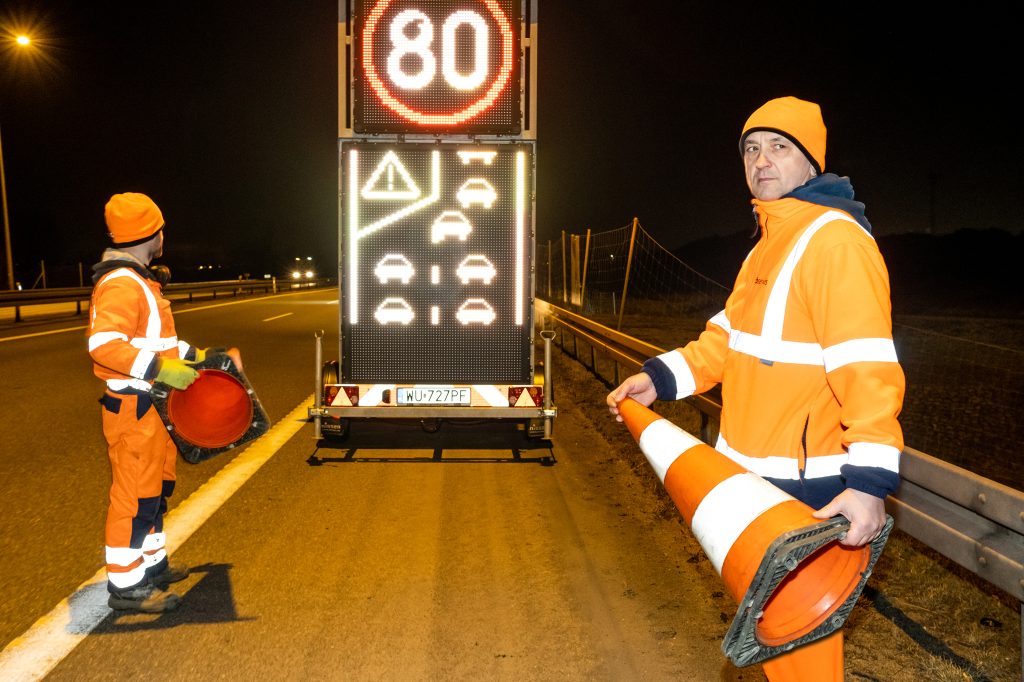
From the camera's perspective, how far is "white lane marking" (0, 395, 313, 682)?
3584mm

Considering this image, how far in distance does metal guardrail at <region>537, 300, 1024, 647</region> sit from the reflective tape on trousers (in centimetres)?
96

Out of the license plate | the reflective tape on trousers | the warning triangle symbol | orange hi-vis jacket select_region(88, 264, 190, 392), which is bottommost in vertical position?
the license plate

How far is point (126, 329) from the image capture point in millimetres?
4273

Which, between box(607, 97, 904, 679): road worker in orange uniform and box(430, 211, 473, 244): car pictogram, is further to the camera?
box(430, 211, 473, 244): car pictogram

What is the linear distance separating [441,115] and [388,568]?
11.5 feet

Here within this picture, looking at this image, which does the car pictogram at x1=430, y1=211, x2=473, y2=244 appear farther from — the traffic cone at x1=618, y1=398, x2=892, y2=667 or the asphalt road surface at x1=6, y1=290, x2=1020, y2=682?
the traffic cone at x1=618, y1=398, x2=892, y2=667

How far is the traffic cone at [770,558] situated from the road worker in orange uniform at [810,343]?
102 mm

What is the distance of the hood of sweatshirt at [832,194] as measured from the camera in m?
2.45

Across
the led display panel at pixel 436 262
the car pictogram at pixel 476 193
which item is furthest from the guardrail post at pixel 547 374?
the car pictogram at pixel 476 193

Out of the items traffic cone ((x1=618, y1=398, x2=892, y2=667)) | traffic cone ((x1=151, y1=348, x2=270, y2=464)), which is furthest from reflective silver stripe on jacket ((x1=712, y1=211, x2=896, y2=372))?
traffic cone ((x1=151, y1=348, x2=270, y2=464))

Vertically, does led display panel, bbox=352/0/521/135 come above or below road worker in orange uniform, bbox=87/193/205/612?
above

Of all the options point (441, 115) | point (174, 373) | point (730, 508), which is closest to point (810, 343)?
point (730, 508)

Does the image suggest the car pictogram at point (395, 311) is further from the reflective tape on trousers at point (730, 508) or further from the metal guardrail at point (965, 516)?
the reflective tape on trousers at point (730, 508)

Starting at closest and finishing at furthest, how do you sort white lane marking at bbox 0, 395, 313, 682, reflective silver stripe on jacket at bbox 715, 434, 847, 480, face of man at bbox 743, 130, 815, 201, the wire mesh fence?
reflective silver stripe on jacket at bbox 715, 434, 847, 480
face of man at bbox 743, 130, 815, 201
white lane marking at bbox 0, 395, 313, 682
the wire mesh fence
